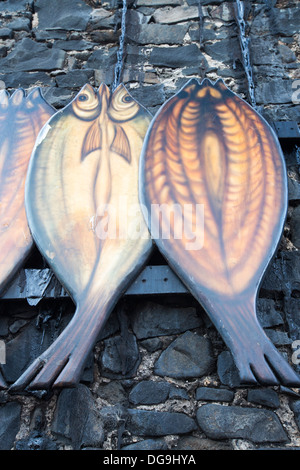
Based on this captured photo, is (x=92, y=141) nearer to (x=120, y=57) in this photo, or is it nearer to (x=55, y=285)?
(x=55, y=285)

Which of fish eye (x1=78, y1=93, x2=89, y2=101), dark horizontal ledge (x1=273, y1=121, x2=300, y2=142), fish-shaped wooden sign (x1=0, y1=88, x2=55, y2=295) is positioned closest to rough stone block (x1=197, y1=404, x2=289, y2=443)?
fish-shaped wooden sign (x1=0, y1=88, x2=55, y2=295)

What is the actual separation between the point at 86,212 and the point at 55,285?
338 mm

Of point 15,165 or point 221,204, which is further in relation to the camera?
point 15,165

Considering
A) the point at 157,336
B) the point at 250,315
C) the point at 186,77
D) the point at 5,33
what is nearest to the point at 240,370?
the point at 250,315

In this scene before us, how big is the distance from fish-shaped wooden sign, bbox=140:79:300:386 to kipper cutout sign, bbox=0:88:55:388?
57 centimetres

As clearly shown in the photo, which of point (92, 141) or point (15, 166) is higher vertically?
point (92, 141)

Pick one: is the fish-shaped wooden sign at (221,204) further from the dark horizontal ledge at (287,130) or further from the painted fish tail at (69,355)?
the painted fish tail at (69,355)

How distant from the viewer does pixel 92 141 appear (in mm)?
1882

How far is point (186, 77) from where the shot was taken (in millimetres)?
2496

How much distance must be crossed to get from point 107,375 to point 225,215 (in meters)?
0.81

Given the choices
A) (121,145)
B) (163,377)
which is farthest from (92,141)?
(163,377)

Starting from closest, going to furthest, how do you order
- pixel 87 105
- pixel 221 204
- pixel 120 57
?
pixel 221 204
pixel 87 105
pixel 120 57

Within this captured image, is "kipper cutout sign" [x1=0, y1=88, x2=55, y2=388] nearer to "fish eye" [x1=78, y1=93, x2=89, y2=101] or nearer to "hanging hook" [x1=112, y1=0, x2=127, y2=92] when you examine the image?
"fish eye" [x1=78, y1=93, x2=89, y2=101]

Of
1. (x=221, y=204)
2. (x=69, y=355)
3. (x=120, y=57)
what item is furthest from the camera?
(x=120, y=57)
